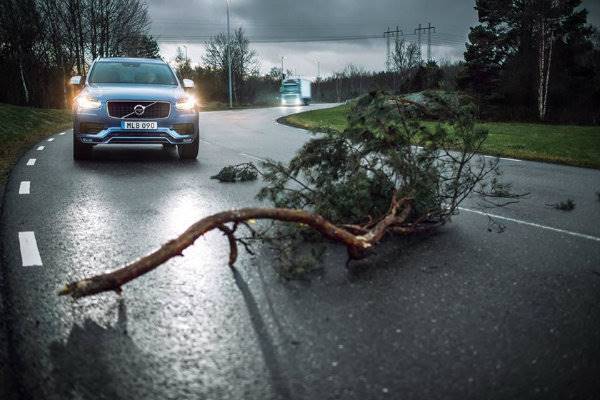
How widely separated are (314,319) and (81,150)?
8734 mm

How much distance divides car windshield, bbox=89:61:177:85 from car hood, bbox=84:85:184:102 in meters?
0.60

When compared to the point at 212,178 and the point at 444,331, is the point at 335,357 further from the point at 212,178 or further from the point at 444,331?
the point at 212,178

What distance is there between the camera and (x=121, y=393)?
2.38 metres

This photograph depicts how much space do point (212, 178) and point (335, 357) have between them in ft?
20.1

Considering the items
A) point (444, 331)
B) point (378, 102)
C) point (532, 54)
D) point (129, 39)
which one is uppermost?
point (129, 39)

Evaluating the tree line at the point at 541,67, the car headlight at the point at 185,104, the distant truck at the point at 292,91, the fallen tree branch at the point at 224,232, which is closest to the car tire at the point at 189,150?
the car headlight at the point at 185,104

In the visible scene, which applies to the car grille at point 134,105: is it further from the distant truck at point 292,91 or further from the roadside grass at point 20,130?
the distant truck at point 292,91

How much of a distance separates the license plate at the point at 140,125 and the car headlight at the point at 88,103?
61 centimetres

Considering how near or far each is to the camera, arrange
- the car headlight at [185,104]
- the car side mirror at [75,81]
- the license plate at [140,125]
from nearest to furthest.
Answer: the license plate at [140,125] < the car headlight at [185,104] < the car side mirror at [75,81]

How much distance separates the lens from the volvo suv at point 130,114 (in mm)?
9688

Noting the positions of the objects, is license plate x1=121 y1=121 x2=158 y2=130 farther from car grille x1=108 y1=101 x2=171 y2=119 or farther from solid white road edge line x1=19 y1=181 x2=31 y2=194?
solid white road edge line x1=19 y1=181 x2=31 y2=194

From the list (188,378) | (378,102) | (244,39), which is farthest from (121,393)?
(244,39)

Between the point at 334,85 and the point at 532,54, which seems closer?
the point at 532,54

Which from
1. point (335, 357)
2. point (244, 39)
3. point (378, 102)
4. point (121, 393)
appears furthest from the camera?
point (244, 39)
